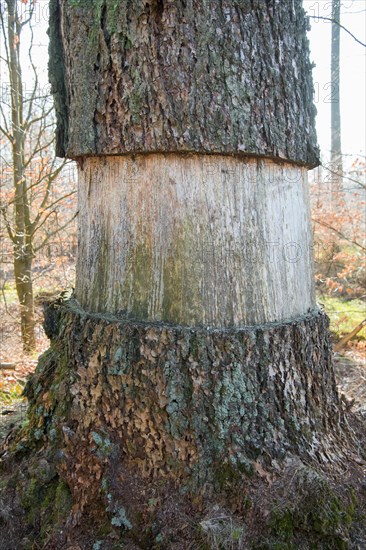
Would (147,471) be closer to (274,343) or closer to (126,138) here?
(274,343)

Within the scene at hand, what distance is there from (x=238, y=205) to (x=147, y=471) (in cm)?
111

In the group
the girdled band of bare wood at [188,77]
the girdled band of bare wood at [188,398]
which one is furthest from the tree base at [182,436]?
the girdled band of bare wood at [188,77]

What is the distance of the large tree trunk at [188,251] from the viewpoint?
1723 mm

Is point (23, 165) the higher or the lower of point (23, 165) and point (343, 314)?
the higher

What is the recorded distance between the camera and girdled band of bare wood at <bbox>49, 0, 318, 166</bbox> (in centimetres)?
171

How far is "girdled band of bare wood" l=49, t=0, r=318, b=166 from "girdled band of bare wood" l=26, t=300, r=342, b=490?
2.42ft

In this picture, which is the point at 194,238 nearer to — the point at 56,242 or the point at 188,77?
the point at 188,77

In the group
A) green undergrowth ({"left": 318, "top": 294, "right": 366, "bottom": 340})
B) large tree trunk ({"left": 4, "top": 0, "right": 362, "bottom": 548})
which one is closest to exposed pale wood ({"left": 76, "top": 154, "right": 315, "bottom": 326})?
large tree trunk ({"left": 4, "top": 0, "right": 362, "bottom": 548})

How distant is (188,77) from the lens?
1.71m

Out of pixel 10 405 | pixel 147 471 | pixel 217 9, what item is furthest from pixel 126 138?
pixel 10 405

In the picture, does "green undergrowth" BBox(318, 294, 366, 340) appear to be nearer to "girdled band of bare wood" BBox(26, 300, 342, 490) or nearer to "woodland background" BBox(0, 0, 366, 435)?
"woodland background" BBox(0, 0, 366, 435)

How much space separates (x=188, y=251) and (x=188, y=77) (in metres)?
0.66

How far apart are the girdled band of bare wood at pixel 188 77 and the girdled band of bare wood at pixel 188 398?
2.42 ft

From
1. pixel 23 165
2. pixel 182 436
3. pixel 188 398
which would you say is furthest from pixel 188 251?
→ pixel 23 165
